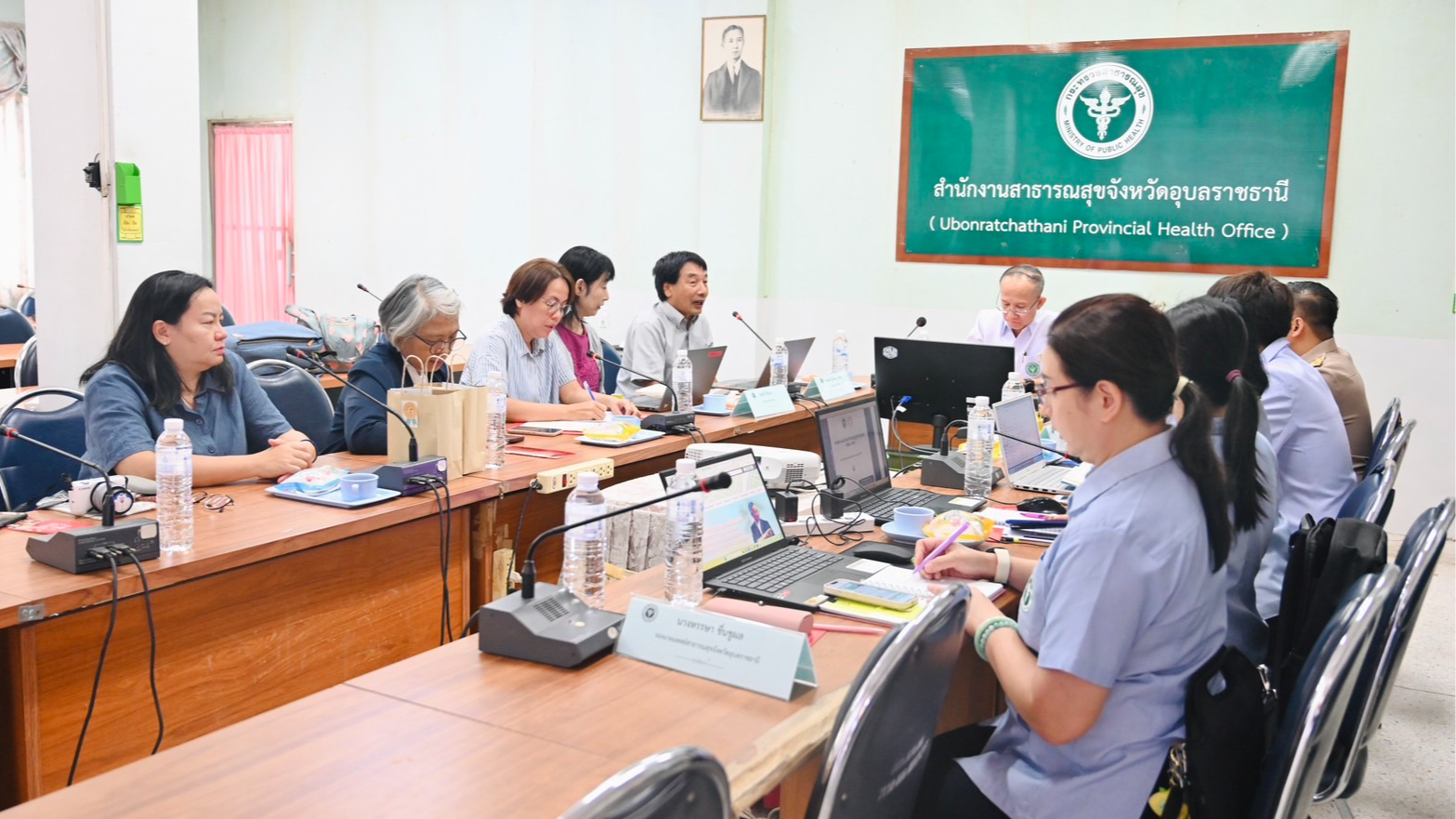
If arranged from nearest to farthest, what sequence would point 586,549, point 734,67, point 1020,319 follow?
point 586,549 → point 1020,319 → point 734,67

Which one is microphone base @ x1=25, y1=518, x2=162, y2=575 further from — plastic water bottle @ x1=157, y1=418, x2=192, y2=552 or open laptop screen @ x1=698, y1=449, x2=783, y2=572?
open laptop screen @ x1=698, y1=449, x2=783, y2=572

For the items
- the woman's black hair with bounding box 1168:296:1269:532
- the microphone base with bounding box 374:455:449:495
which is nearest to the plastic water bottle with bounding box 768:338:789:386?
the microphone base with bounding box 374:455:449:495

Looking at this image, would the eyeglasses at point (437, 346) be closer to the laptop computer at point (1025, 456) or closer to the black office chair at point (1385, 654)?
the laptop computer at point (1025, 456)

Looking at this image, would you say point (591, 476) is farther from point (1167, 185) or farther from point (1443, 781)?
point (1167, 185)

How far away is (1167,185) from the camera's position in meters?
5.88

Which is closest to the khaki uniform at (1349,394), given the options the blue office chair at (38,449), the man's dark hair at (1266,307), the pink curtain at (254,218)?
the man's dark hair at (1266,307)

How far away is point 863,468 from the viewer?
288 cm

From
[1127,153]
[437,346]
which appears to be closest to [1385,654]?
[437,346]

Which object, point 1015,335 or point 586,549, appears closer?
point 586,549

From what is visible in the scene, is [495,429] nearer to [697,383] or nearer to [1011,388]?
[697,383]

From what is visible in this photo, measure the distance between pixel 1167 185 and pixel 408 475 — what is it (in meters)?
4.51

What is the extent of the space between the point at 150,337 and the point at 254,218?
585cm

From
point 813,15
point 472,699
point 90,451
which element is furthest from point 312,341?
point 472,699

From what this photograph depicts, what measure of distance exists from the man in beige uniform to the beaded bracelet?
257 centimetres
